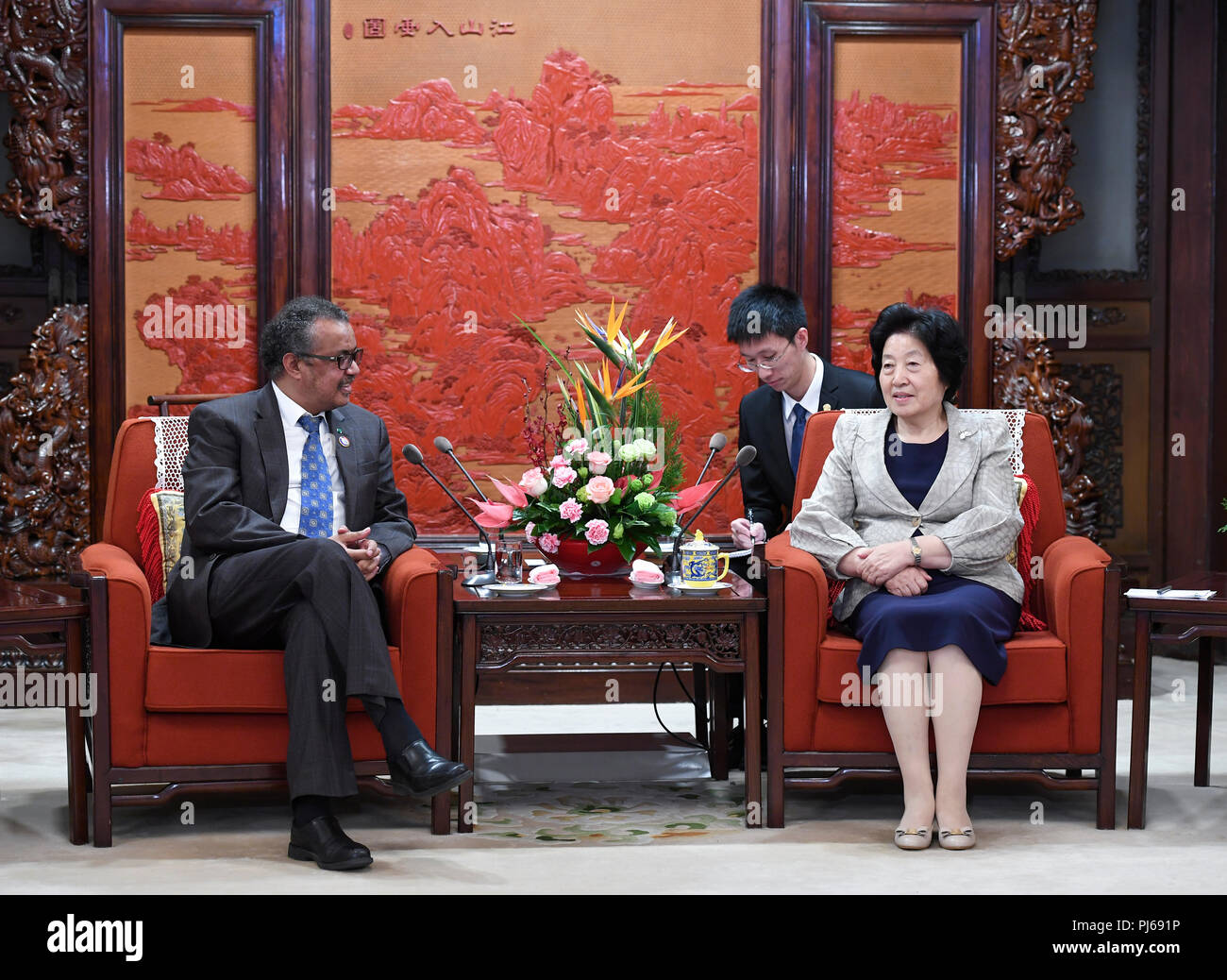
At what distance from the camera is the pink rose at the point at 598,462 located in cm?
325

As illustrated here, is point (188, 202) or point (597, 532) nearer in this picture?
point (597, 532)

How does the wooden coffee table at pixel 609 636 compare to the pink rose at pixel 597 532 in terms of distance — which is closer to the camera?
the wooden coffee table at pixel 609 636

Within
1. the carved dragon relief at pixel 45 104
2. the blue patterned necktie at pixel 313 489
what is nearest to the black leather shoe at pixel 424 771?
the blue patterned necktie at pixel 313 489

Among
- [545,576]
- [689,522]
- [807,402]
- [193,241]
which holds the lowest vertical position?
[545,576]

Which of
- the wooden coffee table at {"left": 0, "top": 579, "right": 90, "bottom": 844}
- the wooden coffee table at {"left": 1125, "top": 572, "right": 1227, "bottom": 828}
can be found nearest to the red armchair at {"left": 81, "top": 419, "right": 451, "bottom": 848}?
the wooden coffee table at {"left": 0, "top": 579, "right": 90, "bottom": 844}

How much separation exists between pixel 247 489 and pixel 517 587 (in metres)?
0.63

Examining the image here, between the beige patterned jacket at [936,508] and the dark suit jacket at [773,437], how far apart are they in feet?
1.55

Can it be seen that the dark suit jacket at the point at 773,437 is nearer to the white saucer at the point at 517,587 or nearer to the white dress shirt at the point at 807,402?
the white dress shirt at the point at 807,402

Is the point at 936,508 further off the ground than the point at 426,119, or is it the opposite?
the point at 426,119

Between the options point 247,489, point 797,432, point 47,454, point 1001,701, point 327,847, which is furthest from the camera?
point 47,454

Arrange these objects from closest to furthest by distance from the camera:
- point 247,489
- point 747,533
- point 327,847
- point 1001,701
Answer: point 327,847, point 1001,701, point 247,489, point 747,533

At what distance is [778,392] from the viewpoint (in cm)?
372

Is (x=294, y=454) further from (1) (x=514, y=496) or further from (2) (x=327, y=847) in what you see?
(2) (x=327, y=847)

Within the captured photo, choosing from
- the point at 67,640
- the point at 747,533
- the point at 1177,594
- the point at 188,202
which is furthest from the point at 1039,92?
the point at 67,640
